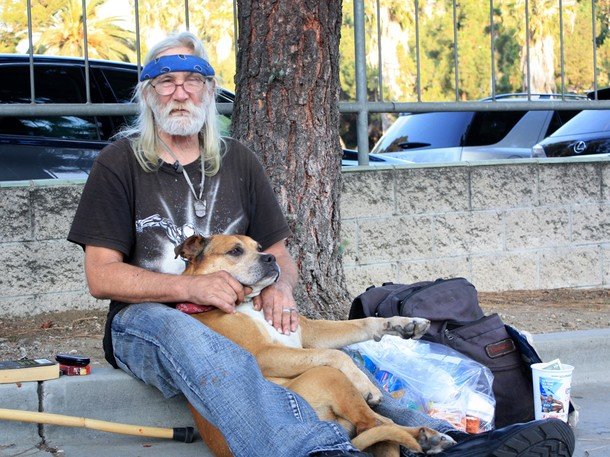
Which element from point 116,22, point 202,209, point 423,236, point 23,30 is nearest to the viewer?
point 202,209

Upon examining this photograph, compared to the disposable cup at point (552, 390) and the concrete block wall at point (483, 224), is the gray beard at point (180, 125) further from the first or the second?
the concrete block wall at point (483, 224)

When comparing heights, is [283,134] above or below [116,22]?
below

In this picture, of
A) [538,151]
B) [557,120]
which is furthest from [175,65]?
[557,120]

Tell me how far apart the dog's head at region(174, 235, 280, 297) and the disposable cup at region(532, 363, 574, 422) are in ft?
3.97

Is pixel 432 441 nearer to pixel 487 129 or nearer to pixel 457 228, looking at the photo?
pixel 457 228

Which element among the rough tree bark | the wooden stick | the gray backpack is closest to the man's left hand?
the gray backpack

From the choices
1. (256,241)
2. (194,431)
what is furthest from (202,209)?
(194,431)

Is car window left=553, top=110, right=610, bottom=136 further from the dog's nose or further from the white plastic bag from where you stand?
the dog's nose

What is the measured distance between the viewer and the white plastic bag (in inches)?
156

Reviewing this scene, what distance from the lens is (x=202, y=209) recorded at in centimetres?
412

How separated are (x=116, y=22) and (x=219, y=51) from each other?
197 inches

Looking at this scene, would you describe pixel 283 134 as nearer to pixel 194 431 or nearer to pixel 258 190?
pixel 258 190

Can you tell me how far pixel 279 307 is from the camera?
13.3 ft

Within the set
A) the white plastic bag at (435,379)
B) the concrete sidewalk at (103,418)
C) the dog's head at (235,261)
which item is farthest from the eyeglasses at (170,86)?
the white plastic bag at (435,379)
